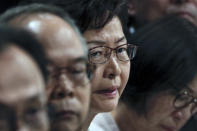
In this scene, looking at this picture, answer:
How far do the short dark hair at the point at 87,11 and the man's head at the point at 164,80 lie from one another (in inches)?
12.9

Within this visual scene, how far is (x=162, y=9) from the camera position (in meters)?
2.41

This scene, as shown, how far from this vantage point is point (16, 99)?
0.92 metres

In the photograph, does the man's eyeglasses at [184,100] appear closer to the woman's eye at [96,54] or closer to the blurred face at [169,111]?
the blurred face at [169,111]

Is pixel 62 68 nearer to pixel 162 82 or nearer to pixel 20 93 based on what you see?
pixel 20 93

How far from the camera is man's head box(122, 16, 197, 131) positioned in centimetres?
181

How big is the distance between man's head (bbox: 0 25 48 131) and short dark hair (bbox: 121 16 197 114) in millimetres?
865

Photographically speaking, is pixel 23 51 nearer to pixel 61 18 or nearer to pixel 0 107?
pixel 0 107

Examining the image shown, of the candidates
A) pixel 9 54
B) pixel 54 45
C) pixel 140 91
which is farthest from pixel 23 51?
pixel 140 91

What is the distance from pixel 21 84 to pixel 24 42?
0.29ft

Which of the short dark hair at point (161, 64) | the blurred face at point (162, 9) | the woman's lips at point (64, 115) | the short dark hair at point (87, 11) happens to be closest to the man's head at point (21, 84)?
the woman's lips at point (64, 115)

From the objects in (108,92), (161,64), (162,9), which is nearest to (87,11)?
(108,92)

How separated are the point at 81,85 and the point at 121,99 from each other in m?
→ 0.77

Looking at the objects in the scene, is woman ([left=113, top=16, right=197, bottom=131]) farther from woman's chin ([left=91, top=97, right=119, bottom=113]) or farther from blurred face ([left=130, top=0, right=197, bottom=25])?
blurred face ([left=130, top=0, right=197, bottom=25])

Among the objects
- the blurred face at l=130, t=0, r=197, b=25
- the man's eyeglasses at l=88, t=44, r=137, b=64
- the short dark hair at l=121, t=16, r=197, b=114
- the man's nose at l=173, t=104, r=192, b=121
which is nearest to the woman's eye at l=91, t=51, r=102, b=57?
the man's eyeglasses at l=88, t=44, r=137, b=64
